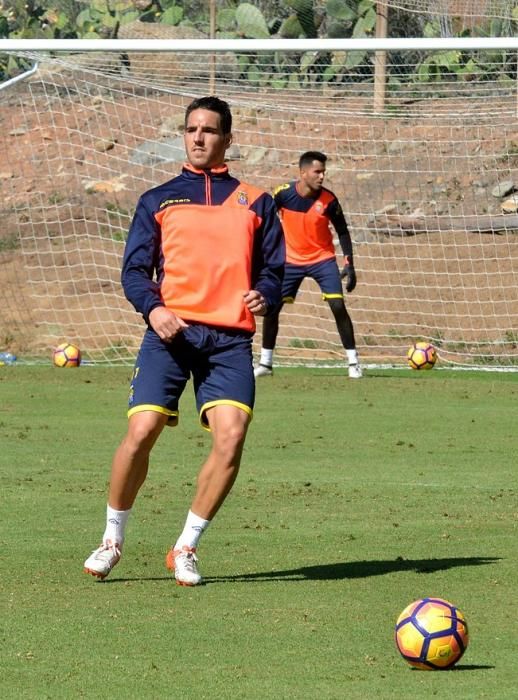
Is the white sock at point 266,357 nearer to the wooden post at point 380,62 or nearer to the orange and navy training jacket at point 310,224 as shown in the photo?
the orange and navy training jacket at point 310,224

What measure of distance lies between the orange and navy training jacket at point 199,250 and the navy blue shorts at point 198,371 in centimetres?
8

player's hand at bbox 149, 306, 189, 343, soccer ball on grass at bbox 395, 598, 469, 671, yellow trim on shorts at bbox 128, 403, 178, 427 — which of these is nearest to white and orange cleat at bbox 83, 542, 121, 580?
yellow trim on shorts at bbox 128, 403, 178, 427

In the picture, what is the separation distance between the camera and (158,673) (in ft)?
16.5

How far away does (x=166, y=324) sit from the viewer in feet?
20.9

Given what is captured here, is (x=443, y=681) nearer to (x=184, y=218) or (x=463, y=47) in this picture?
(x=184, y=218)

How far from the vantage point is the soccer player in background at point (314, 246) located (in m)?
15.7

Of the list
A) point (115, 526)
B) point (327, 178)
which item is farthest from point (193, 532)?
point (327, 178)

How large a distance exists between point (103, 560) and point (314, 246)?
31.5 ft

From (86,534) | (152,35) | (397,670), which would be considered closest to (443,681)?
(397,670)

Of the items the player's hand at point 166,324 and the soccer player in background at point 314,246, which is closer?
the player's hand at point 166,324

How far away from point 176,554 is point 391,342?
1469cm

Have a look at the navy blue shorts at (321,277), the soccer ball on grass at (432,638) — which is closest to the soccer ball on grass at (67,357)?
the navy blue shorts at (321,277)

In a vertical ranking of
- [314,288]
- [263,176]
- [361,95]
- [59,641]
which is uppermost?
[59,641]

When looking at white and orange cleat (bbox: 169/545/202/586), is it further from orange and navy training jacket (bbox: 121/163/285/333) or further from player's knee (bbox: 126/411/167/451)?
orange and navy training jacket (bbox: 121/163/285/333)
